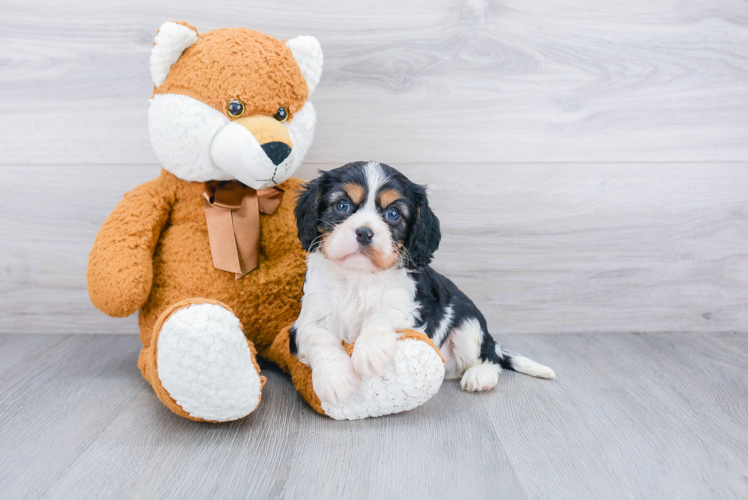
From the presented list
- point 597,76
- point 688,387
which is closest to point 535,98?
point 597,76

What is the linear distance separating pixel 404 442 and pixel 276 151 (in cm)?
86

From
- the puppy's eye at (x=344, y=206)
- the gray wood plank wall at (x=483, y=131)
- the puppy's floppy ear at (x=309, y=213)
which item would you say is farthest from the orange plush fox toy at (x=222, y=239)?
the gray wood plank wall at (x=483, y=131)

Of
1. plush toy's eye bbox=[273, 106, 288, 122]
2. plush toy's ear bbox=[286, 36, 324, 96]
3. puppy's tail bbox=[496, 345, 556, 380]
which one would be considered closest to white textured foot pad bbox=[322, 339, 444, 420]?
puppy's tail bbox=[496, 345, 556, 380]

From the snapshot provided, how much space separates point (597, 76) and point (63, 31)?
2.05 metres

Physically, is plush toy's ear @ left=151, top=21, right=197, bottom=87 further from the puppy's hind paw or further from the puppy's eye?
the puppy's hind paw

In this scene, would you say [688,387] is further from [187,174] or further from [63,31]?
[63,31]

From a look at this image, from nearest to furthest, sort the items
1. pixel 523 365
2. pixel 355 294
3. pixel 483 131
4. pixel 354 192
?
1. pixel 354 192
2. pixel 355 294
3. pixel 523 365
4. pixel 483 131

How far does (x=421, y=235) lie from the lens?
1.52 metres

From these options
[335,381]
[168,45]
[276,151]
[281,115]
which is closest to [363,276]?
[335,381]

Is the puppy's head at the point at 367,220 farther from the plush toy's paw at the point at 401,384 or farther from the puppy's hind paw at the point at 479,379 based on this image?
the puppy's hind paw at the point at 479,379

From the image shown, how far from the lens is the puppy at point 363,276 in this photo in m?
1.38

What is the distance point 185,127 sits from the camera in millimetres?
1541

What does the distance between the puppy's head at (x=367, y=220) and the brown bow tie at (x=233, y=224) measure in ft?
0.70

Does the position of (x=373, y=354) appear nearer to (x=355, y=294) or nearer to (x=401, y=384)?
(x=401, y=384)
